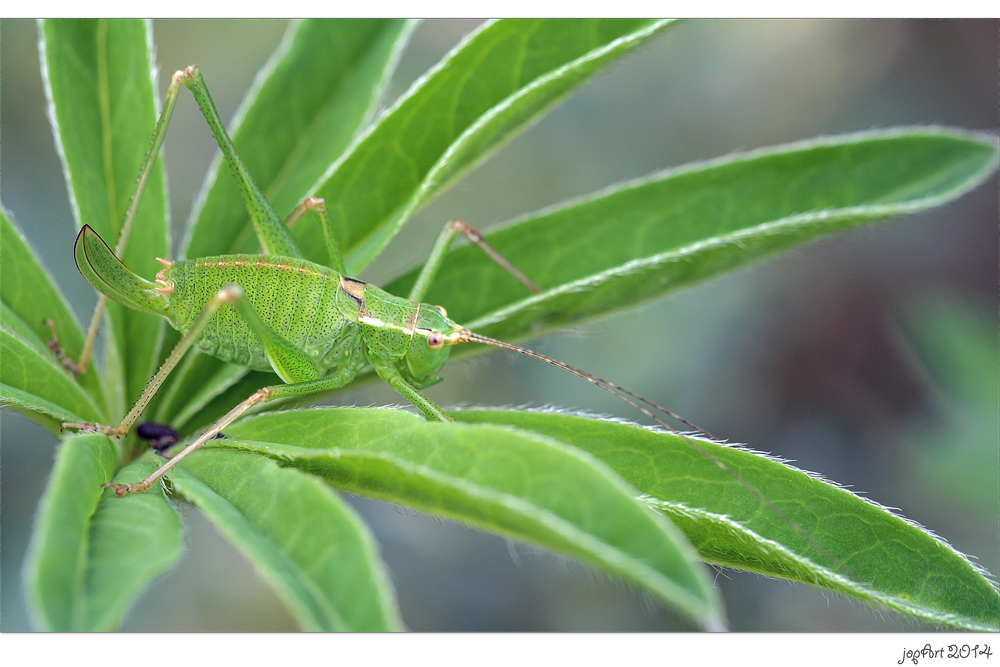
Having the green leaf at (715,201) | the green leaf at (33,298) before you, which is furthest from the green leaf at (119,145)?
the green leaf at (715,201)

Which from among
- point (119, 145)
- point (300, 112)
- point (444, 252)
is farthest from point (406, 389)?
point (119, 145)

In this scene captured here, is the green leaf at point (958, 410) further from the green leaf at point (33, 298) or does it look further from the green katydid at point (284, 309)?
the green leaf at point (33, 298)

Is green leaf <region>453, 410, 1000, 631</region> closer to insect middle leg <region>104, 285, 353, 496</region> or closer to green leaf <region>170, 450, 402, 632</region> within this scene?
green leaf <region>170, 450, 402, 632</region>

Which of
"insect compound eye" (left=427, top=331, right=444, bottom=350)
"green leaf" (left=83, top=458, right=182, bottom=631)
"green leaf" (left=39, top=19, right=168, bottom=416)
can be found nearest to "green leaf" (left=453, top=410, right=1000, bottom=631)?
"insect compound eye" (left=427, top=331, right=444, bottom=350)
